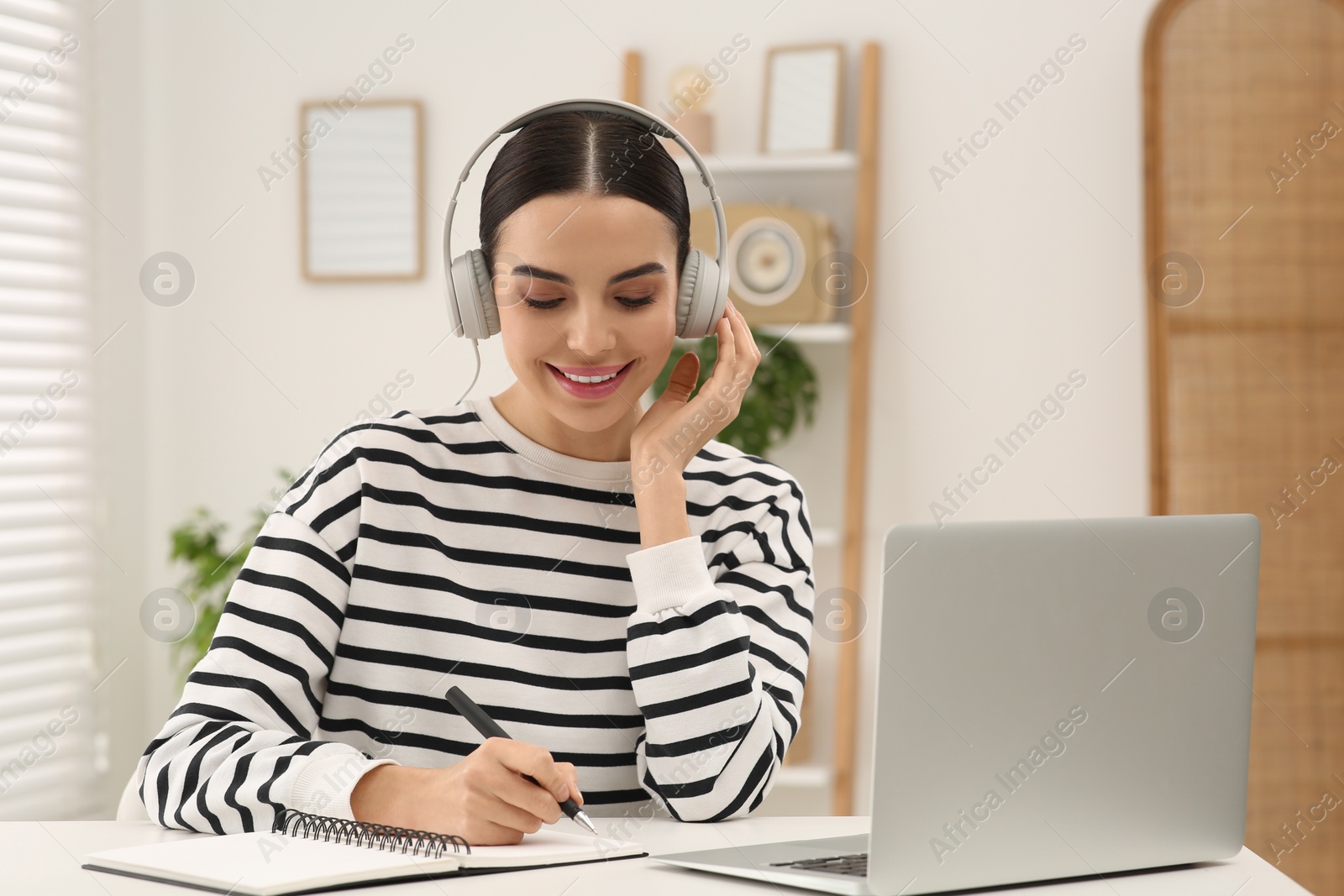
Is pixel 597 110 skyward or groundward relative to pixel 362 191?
groundward

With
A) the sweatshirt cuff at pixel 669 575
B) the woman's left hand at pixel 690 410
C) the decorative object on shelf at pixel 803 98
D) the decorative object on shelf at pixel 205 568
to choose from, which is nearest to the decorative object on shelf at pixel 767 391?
the decorative object on shelf at pixel 803 98

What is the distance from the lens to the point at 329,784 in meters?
0.94

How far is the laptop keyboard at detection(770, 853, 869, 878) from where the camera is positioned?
0.81m

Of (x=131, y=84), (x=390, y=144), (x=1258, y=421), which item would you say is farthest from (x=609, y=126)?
(x=131, y=84)

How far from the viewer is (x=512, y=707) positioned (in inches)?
48.2

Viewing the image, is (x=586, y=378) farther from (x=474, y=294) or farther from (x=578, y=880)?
(x=578, y=880)

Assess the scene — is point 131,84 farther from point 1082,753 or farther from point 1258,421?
point 1082,753

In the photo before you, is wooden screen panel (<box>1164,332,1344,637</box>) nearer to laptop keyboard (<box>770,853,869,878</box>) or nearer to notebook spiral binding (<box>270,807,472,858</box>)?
laptop keyboard (<box>770,853,869,878</box>)

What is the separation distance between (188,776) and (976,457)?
2.15 meters

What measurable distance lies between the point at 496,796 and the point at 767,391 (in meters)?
1.96

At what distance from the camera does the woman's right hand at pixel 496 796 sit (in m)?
0.87

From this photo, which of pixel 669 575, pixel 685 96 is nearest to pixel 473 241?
pixel 685 96

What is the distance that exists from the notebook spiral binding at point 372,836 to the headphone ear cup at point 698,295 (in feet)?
2.15

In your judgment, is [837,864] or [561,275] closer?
[837,864]
